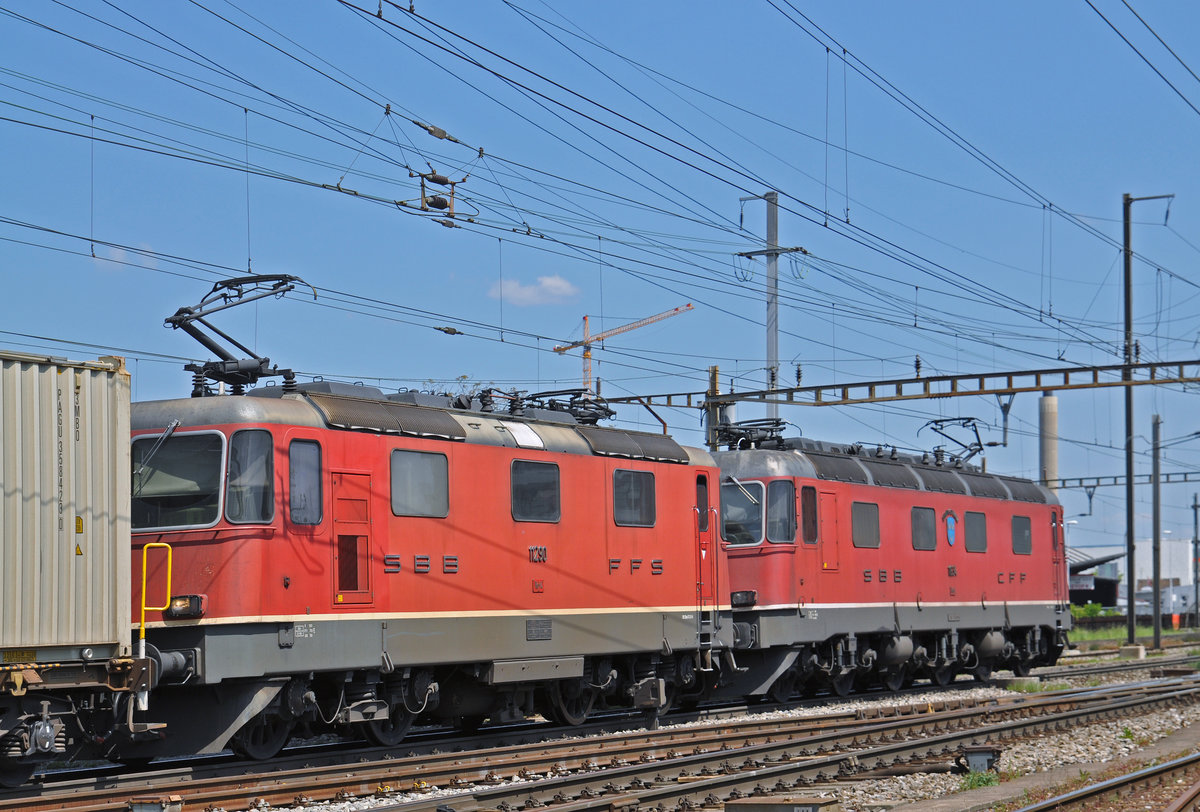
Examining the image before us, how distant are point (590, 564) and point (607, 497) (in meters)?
1.01

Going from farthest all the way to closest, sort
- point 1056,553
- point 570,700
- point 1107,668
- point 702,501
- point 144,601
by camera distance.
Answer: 1. point 1056,553
2. point 1107,668
3. point 702,501
4. point 570,700
5. point 144,601

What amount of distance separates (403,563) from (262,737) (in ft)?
8.17

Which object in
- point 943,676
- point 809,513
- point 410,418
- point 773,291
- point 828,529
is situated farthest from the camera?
point 773,291

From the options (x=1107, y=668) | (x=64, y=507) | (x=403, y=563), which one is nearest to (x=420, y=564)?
(x=403, y=563)

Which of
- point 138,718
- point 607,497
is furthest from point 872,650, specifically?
point 138,718

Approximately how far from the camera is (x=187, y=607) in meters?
14.1

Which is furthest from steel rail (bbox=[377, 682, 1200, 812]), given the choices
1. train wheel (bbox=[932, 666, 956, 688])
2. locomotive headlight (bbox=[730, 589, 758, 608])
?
train wheel (bbox=[932, 666, 956, 688])

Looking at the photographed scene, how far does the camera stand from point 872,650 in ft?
86.6

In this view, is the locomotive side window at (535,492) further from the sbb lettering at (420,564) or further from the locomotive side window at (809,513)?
the locomotive side window at (809,513)

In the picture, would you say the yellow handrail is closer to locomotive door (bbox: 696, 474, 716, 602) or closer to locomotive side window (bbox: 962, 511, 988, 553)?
locomotive door (bbox: 696, 474, 716, 602)

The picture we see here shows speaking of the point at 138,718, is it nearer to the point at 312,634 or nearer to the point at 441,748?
the point at 312,634

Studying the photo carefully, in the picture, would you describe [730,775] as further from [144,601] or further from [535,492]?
[144,601]

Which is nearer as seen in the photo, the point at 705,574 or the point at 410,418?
the point at 410,418

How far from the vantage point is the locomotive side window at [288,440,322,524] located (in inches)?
597
